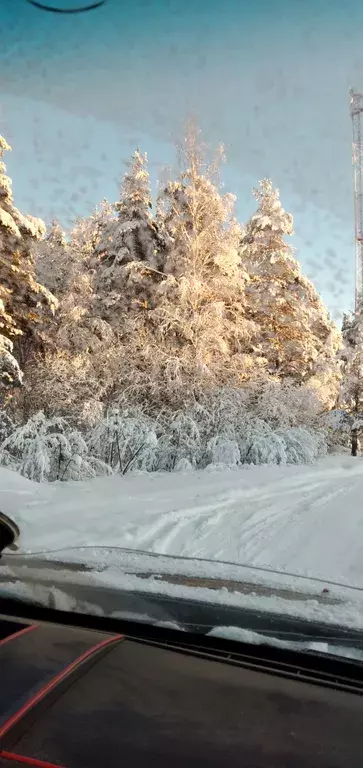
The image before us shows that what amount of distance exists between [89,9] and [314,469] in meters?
12.5

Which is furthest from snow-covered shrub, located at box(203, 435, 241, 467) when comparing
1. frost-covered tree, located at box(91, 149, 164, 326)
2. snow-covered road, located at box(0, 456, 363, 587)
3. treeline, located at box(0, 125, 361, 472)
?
frost-covered tree, located at box(91, 149, 164, 326)

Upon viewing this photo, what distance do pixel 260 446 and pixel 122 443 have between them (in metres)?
4.28

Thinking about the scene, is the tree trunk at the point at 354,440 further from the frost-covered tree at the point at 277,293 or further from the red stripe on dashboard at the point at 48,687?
the red stripe on dashboard at the point at 48,687

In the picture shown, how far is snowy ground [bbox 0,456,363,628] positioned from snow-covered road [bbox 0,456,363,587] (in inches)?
0.5

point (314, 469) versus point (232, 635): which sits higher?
point (314, 469)

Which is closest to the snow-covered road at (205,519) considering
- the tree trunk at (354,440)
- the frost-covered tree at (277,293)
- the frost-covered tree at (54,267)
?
the frost-covered tree at (277,293)

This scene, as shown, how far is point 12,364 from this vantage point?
15.0 meters

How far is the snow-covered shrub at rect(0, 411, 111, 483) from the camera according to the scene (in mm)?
10918

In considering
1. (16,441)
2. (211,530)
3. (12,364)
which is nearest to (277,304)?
(12,364)

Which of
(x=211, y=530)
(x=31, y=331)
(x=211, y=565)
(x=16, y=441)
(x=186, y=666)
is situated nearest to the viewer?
(x=186, y=666)

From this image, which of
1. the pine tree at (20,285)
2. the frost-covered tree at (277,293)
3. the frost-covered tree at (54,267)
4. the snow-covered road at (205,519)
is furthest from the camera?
the frost-covered tree at (54,267)

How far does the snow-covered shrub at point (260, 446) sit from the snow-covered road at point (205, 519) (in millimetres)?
3913

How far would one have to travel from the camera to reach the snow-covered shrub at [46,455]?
35.8 ft

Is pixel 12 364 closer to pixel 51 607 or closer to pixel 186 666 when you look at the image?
pixel 51 607
